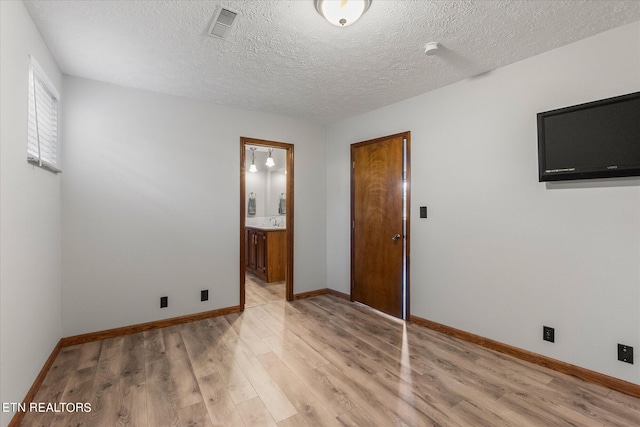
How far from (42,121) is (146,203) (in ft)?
3.52

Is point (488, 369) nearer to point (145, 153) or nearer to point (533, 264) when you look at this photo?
point (533, 264)

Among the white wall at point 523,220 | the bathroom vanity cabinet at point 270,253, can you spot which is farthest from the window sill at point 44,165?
the white wall at point 523,220

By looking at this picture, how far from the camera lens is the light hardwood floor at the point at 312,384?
71.0 inches

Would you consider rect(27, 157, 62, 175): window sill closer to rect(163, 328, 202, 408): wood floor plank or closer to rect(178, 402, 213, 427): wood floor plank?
rect(163, 328, 202, 408): wood floor plank

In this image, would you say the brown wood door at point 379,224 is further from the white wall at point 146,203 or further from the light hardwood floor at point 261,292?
the white wall at point 146,203

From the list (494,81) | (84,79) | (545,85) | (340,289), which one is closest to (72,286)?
(84,79)

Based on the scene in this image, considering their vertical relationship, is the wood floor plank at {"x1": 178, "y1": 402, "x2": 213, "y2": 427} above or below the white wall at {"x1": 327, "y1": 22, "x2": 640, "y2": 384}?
below

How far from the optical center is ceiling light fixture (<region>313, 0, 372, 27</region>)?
1710 millimetres

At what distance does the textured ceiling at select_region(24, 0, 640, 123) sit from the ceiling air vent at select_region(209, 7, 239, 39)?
43 mm

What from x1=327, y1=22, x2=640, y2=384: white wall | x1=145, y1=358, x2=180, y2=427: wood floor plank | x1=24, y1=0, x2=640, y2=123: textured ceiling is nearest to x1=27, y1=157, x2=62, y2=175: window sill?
x1=24, y1=0, x2=640, y2=123: textured ceiling

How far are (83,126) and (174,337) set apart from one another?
2225 mm

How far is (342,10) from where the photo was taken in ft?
5.72

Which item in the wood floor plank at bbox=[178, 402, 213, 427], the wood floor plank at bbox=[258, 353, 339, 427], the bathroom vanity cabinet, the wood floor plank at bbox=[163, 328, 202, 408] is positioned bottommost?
the wood floor plank at bbox=[258, 353, 339, 427]

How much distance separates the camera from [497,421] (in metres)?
1.76
